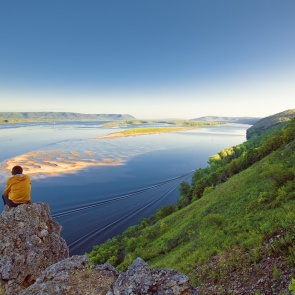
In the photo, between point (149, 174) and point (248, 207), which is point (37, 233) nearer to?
point (248, 207)

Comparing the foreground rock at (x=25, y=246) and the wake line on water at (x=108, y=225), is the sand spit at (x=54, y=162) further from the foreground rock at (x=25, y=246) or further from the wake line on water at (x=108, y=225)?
the foreground rock at (x=25, y=246)

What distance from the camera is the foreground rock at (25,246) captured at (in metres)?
12.6

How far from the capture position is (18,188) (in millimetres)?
14070

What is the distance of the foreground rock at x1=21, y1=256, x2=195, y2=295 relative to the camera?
8.28m

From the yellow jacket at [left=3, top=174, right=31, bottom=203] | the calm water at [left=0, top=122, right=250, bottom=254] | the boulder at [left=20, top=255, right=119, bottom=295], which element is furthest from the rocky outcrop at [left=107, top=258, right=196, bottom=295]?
the calm water at [left=0, top=122, right=250, bottom=254]

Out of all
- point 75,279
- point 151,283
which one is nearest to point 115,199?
point 75,279

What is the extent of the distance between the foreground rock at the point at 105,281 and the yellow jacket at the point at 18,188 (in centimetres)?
620

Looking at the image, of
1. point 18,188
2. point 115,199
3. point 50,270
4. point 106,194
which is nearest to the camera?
point 50,270

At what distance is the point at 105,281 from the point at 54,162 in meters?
109

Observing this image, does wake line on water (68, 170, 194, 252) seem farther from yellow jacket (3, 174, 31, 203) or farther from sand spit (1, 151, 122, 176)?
yellow jacket (3, 174, 31, 203)

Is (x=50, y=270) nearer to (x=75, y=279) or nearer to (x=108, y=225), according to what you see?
(x=75, y=279)

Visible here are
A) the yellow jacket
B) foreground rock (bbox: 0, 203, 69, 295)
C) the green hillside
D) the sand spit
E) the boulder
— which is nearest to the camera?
the boulder

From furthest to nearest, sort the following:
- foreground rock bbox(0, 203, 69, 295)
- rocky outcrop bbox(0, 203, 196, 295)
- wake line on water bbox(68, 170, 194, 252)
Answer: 1. wake line on water bbox(68, 170, 194, 252)
2. foreground rock bbox(0, 203, 69, 295)
3. rocky outcrop bbox(0, 203, 196, 295)

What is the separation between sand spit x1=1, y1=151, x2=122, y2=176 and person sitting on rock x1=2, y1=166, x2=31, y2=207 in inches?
3224
